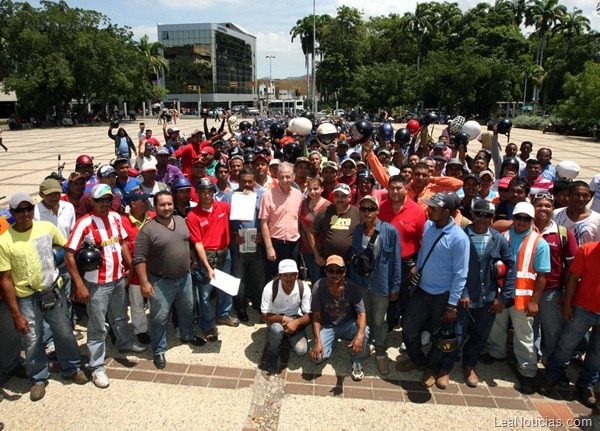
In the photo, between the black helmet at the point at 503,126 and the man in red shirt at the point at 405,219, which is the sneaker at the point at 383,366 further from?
the black helmet at the point at 503,126

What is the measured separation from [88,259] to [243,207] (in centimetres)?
194

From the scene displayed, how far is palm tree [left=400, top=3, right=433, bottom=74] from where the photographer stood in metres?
59.2

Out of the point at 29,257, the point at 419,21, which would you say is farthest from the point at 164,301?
the point at 419,21

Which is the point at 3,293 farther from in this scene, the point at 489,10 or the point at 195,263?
the point at 489,10

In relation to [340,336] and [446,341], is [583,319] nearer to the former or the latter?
[446,341]

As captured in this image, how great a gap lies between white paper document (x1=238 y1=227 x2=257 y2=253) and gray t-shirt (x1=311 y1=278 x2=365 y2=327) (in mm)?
1180

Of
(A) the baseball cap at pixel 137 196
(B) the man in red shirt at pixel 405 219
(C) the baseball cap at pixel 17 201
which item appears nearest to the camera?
(C) the baseball cap at pixel 17 201

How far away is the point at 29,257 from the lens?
12.3 ft

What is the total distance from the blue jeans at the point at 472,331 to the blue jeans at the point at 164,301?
9.82ft

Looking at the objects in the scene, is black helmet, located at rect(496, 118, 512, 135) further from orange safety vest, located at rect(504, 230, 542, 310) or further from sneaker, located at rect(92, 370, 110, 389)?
sneaker, located at rect(92, 370, 110, 389)

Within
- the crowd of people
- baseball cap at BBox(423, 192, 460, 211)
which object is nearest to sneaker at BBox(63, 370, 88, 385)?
the crowd of people

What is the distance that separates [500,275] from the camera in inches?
158

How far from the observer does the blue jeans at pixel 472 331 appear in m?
4.13

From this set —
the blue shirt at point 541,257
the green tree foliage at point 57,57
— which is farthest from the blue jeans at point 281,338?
the green tree foliage at point 57,57
